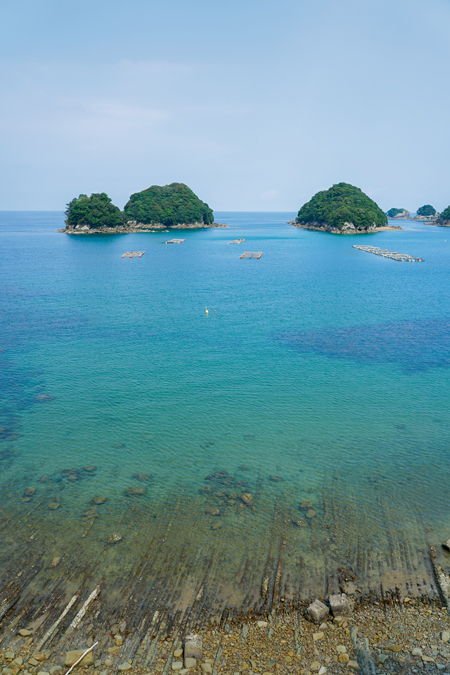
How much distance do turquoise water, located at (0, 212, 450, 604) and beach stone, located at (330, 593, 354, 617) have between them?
2.76 metres

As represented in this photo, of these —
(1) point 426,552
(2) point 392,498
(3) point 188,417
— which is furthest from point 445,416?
(3) point 188,417

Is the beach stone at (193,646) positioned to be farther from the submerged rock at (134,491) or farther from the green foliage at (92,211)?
the green foliage at (92,211)

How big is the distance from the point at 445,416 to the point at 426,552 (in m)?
13.9

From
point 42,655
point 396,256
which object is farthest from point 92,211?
point 42,655

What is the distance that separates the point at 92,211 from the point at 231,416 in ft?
542

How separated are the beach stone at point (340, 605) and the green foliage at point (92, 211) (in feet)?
590

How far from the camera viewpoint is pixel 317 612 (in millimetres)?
13305

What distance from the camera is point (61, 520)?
18688mm

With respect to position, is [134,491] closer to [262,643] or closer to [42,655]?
[42,655]

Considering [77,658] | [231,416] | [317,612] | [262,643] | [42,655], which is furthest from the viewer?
[231,416]

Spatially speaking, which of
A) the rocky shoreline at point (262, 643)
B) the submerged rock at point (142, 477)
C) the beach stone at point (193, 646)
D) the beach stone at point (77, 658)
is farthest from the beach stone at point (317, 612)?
the submerged rock at point (142, 477)

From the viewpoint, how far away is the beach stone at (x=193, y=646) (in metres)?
12.2

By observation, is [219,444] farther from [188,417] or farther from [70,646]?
[70,646]

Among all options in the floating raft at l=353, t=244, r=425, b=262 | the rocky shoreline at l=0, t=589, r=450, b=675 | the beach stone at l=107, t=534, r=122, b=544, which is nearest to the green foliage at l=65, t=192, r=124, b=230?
the floating raft at l=353, t=244, r=425, b=262
